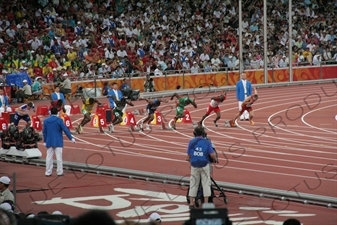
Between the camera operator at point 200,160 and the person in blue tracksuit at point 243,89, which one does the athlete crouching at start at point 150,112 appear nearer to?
the person in blue tracksuit at point 243,89

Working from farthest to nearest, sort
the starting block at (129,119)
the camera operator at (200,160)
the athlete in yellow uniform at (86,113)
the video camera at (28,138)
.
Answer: the starting block at (129,119), the athlete in yellow uniform at (86,113), the video camera at (28,138), the camera operator at (200,160)

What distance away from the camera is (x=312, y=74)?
43.1 m

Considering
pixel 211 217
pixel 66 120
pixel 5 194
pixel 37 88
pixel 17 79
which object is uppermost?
pixel 211 217

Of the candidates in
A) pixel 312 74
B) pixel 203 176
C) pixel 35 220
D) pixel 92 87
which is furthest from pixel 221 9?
pixel 35 220

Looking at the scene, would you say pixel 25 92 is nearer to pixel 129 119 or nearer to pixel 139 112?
pixel 139 112

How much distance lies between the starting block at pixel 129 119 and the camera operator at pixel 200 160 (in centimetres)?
1215

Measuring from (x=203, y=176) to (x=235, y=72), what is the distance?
25572 millimetres

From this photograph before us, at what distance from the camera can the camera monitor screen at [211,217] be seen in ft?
21.0

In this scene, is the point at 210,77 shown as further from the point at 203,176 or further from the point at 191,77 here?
the point at 203,176

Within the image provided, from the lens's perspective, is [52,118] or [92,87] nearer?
[52,118]

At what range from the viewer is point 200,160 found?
47.6ft

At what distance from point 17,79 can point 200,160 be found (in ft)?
64.9

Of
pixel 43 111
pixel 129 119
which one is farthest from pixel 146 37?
pixel 129 119

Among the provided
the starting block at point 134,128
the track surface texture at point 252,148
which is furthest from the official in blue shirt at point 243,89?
the starting block at point 134,128
